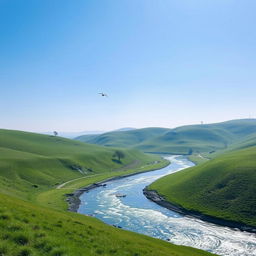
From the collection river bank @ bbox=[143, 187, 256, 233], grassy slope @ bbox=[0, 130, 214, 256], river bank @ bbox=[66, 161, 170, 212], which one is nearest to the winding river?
river bank @ bbox=[66, 161, 170, 212]

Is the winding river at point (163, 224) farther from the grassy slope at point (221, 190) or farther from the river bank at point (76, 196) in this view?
the grassy slope at point (221, 190)

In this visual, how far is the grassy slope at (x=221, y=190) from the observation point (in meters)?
81.3

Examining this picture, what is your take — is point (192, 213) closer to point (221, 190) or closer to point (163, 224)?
point (163, 224)

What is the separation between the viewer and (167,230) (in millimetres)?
67375

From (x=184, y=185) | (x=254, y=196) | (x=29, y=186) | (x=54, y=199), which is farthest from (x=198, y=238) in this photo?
(x=29, y=186)

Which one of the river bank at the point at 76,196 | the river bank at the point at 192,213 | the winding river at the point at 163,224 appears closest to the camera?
the winding river at the point at 163,224

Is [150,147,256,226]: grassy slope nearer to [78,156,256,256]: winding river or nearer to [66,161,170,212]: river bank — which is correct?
[78,156,256,256]: winding river

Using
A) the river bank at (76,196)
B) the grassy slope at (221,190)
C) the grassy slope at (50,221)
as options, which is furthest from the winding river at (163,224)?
the grassy slope at (50,221)

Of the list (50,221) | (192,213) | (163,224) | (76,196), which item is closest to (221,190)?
(192,213)

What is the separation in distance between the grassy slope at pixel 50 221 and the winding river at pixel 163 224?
36.5ft

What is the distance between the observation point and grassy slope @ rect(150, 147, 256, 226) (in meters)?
81.3

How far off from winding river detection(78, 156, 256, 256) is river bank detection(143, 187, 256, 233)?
2740mm

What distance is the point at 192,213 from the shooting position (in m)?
85.6

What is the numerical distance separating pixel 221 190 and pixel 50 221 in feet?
292
